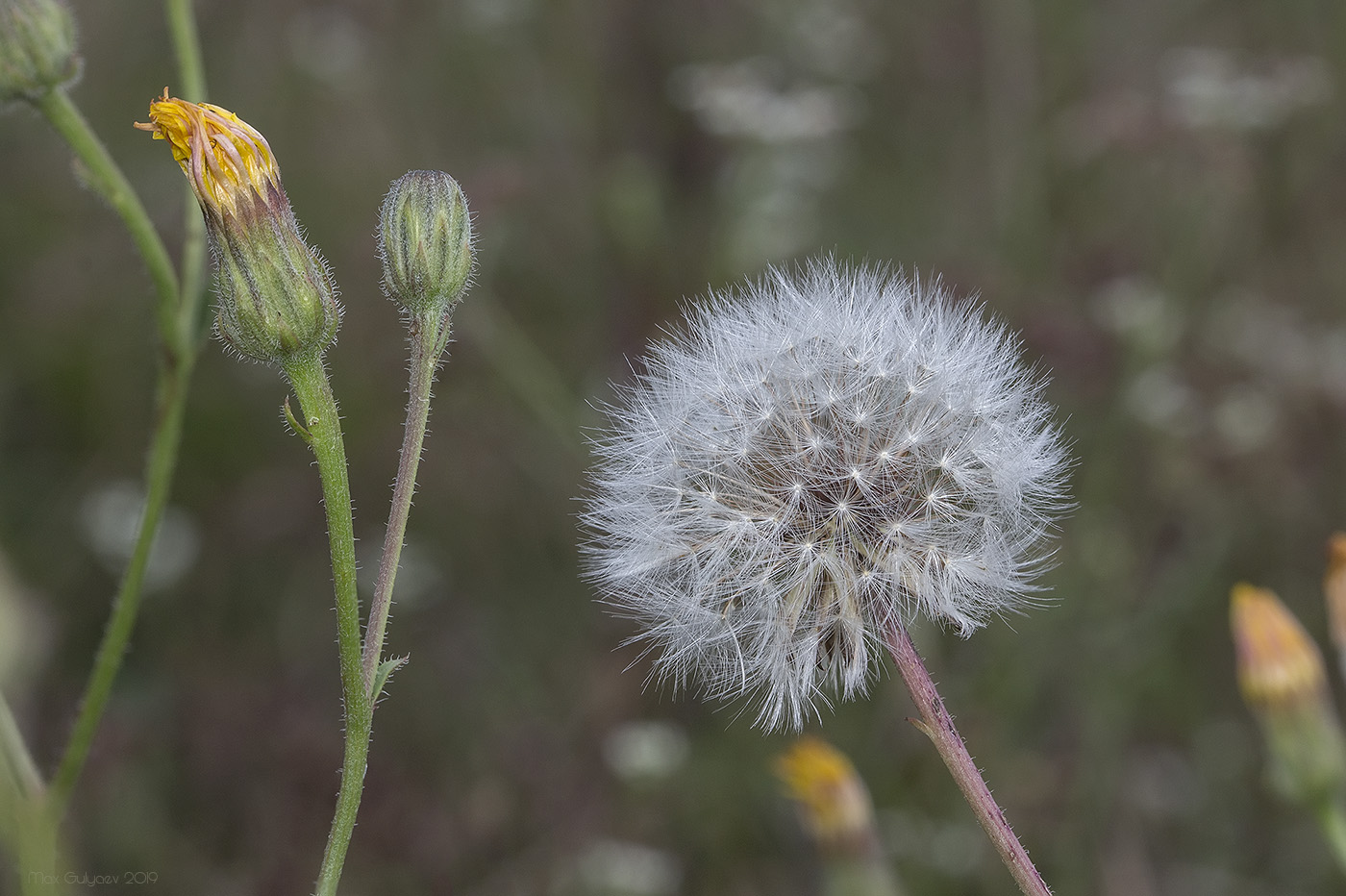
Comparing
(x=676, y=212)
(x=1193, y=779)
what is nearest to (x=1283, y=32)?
(x=676, y=212)

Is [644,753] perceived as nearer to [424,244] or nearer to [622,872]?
[622,872]

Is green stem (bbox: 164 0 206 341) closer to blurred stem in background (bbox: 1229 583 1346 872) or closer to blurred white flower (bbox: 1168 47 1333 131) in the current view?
blurred stem in background (bbox: 1229 583 1346 872)

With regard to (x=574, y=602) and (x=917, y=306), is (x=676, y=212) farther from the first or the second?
(x=917, y=306)

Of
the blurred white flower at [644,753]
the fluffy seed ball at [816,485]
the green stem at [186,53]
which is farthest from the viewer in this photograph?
the blurred white flower at [644,753]

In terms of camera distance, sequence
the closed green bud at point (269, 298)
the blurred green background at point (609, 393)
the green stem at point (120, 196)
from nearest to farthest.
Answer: the closed green bud at point (269, 298), the green stem at point (120, 196), the blurred green background at point (609, 393)

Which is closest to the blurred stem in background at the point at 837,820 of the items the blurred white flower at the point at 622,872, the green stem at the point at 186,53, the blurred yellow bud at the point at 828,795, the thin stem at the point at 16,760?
the blurred yellow bud at the point at 828,795

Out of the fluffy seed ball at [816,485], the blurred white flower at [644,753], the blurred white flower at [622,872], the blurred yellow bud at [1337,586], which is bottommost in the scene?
the blurred white flower at [622,872]

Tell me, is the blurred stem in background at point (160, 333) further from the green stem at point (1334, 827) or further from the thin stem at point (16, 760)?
the green stem at point (1334, 827)
